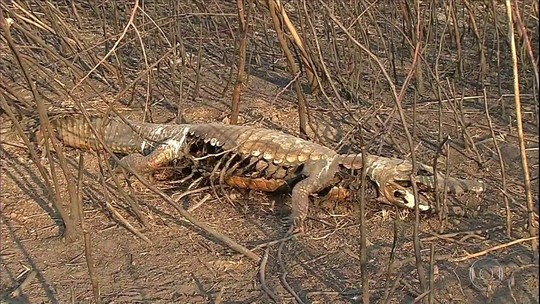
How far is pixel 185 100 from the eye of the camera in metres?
5.89

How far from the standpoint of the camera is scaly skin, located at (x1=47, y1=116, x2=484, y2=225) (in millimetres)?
4230

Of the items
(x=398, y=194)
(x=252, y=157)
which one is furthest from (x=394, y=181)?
(x=252, y=157)

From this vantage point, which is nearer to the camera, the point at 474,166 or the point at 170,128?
the point at 474,166

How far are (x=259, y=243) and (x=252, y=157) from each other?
36.3 inches

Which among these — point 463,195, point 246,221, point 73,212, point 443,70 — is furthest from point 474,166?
point 73,212

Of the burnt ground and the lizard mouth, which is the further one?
the lizard mouth

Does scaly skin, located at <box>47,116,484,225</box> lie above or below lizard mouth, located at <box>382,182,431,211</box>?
above

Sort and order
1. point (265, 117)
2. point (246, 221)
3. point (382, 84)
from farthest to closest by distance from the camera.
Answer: point (382, 84)
point (265, 117)
point (246, 221)

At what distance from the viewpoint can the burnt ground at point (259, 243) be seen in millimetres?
3262

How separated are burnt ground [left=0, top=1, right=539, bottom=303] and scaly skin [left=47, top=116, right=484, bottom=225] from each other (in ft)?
0.29

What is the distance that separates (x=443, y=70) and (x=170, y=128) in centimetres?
262

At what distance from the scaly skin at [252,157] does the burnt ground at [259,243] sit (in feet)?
0.29

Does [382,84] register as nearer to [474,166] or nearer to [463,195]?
[474,166]

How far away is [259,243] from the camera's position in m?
3.81
